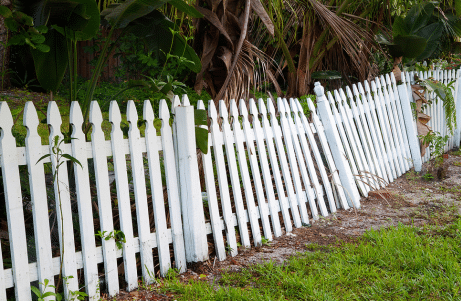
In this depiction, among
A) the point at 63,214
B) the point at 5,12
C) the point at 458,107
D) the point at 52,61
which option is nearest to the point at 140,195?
the point at 63,214

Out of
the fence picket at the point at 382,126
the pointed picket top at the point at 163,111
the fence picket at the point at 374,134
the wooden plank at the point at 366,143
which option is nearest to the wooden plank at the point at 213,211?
the pointed picket top at the point at 163,111

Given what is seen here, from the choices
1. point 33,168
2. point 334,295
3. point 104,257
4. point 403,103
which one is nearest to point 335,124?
point 403,103

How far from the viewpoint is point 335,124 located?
4.29 meters

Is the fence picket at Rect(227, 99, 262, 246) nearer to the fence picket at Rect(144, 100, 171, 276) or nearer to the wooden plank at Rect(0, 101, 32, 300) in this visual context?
the fence picket at Rect(144, 100, 171, 276)

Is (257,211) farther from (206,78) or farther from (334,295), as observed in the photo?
(206,78)

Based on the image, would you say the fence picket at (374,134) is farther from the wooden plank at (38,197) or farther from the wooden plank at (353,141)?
the wooden plank at (38,197)

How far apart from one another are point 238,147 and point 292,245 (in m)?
0.92

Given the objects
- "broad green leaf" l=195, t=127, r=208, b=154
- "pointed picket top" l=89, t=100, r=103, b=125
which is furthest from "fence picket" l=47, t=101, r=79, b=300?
"broad green leaf" l=195, t=127, r=208, b=154

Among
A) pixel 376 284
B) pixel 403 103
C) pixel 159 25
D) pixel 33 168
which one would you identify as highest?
pixel 159 25

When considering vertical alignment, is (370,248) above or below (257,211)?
below

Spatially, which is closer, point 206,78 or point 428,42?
point 206,78

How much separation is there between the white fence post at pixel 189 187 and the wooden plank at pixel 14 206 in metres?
1.05

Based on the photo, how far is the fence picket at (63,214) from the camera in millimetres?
2240

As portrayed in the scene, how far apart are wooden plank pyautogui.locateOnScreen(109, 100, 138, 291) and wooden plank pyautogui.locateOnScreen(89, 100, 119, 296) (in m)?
0.07
